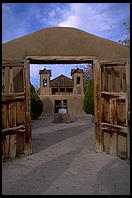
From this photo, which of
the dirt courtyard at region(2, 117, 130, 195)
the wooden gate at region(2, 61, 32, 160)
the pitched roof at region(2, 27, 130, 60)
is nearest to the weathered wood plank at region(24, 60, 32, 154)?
the wooden gate at region(2, 61, 32, 160)

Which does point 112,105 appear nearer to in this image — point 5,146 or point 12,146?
point 12,146

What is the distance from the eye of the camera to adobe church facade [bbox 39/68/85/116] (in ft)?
66.9

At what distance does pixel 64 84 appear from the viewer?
30109mm

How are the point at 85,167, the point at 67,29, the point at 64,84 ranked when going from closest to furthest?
the point at 85,167
the point at 67,29
the point at 64,84

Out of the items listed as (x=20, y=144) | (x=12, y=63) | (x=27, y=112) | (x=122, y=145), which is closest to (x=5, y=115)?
(x=27, y=112)

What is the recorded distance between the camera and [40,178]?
386cm

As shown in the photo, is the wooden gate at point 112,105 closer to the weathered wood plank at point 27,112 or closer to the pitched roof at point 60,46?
the pitched roof at point 60,46

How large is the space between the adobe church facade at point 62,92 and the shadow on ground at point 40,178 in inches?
597

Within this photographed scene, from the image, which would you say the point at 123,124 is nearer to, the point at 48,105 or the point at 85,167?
the point at 85,167

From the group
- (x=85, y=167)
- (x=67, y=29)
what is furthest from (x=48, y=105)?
(x=85, y=167)

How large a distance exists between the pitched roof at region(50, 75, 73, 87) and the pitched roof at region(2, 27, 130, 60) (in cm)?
2375

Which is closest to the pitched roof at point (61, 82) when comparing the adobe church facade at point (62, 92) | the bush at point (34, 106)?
the adobe church facade at point (62, 92)

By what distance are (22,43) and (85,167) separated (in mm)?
4060

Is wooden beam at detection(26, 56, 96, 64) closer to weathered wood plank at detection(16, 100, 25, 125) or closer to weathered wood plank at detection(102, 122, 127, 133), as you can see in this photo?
weathered wood plank at detection(16, 100, 25, 125)
